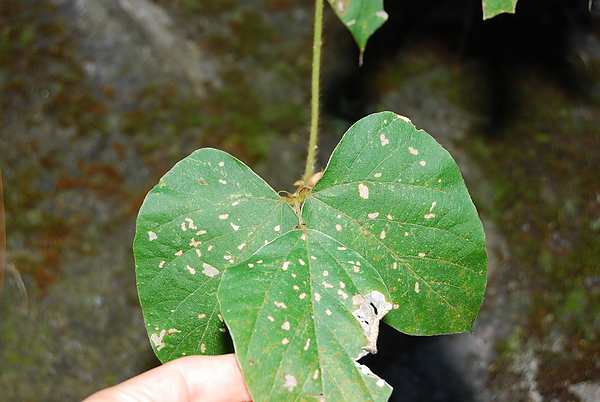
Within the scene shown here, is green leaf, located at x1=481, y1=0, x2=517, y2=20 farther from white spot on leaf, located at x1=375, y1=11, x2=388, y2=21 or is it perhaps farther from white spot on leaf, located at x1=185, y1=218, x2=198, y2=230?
white spot on leaf, located at x1=185, y1=218, x2=198, y2=230

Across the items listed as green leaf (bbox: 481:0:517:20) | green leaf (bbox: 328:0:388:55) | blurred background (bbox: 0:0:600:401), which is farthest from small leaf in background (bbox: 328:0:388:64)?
blurred background (bbox: 0:0:600:401)

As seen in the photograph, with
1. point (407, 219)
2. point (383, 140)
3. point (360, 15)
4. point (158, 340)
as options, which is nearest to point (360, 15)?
point (360, 15)

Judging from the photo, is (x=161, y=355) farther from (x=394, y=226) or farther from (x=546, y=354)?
(x=546, y=354)

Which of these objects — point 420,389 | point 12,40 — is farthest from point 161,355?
point 12,40

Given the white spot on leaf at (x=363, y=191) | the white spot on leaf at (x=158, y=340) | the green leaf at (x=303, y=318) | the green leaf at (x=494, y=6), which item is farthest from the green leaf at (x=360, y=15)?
the white spot on leaf at (x=158, y=340)

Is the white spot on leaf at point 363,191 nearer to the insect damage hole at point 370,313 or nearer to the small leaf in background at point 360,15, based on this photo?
the insect damage hole at point 370,313
